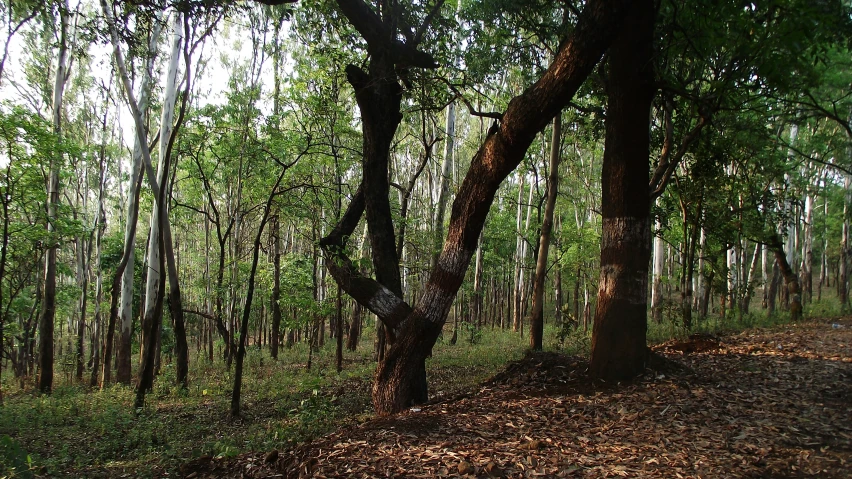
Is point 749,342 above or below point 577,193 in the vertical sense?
below

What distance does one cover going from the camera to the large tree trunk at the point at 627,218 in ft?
16.1

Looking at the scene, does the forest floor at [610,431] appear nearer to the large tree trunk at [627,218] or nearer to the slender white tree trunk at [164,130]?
the large tree trunk at [627,218]

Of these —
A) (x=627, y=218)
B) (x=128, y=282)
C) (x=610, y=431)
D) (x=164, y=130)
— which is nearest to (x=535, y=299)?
(x=627, y=218)

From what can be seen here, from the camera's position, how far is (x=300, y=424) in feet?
20.9

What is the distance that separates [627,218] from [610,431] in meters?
2.21

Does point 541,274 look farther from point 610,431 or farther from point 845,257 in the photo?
point 845,257

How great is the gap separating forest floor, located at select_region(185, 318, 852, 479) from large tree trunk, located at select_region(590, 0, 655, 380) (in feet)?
1.22

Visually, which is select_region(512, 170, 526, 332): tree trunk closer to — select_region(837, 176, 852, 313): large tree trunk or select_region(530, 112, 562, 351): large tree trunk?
select_region(530, 112, 562, 351): large tree trunk

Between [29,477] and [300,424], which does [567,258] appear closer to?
[300,424]

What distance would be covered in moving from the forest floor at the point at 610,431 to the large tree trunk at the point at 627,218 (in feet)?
1.22

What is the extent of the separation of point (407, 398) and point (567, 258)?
13103mm

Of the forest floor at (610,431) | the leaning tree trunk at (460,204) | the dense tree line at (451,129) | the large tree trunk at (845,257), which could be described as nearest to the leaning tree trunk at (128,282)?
the dense tree line at (451,129)

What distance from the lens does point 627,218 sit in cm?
493

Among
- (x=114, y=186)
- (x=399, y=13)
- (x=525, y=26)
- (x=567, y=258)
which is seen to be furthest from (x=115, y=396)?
(x=114, y=186)
